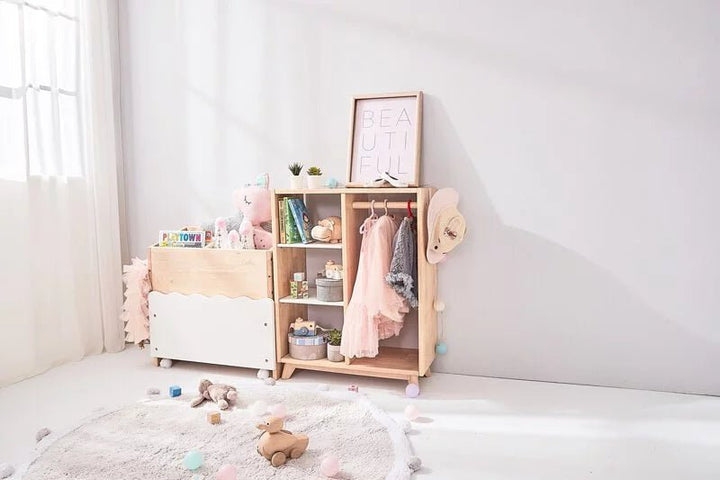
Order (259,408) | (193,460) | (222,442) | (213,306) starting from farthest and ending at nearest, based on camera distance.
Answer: (213,306)
(259,408)
(222,442)
(193,460)

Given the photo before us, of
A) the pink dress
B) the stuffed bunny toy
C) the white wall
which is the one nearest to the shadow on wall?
the white wall

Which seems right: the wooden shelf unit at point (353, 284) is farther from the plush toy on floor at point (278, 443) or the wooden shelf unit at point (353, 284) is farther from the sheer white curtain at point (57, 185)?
the sheer white curtain at point (57, 185)

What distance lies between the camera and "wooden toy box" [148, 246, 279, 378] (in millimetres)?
3064

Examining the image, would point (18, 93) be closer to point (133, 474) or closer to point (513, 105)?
point (133, 474)

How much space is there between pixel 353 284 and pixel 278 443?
1.02m

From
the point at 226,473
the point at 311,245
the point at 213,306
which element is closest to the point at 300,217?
the point at 311,245

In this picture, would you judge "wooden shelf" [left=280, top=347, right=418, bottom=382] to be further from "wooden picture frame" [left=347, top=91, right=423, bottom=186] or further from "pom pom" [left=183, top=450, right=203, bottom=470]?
"pom pom" [left=183, top=450, right=203, bottom=470]

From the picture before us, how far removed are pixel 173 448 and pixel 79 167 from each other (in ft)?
6.30

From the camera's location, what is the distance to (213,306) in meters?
3.14

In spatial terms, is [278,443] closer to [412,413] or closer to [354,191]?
[412,413]

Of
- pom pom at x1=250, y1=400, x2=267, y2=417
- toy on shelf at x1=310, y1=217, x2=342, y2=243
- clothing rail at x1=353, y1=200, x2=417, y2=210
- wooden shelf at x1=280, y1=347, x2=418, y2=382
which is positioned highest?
clothing rail at x1=353, y1=200, x2=417, y2=210

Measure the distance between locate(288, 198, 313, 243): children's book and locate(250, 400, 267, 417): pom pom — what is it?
84 cm

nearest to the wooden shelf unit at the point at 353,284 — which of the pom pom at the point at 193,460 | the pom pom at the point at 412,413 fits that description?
the pom pom at the point at 412,413

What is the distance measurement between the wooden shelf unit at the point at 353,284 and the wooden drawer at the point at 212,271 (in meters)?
0.09
